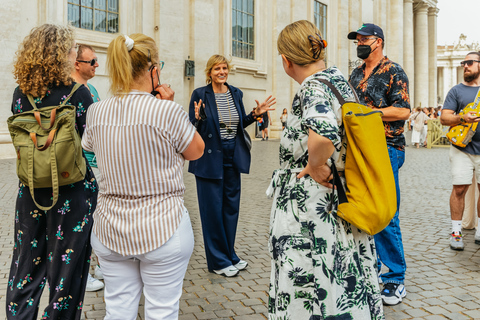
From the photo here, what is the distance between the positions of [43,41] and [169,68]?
16505 mm

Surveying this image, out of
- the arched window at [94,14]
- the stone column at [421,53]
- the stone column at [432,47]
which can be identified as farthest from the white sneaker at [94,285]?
the stone column at [432,47]

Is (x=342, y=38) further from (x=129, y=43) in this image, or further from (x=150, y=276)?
(x=150, y=276)

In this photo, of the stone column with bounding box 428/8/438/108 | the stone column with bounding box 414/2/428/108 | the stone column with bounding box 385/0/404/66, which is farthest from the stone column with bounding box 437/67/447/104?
the stone column with bounding box 385/0/404/66

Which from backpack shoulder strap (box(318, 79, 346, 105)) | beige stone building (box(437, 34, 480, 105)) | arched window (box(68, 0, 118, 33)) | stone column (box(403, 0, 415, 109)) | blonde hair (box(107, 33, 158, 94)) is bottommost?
backpack shoulder strap (box(318, 79, 346, 105))

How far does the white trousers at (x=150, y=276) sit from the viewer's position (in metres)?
2.16

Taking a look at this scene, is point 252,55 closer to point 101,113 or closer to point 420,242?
point 420,242

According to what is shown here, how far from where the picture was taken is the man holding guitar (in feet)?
17.1

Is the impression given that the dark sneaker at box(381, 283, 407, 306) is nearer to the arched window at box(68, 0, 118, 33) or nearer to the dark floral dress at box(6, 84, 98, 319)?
the dark floral dress at box(6, 84, 98, 319)

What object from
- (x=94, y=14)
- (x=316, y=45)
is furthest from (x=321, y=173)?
(x=94, y=14)

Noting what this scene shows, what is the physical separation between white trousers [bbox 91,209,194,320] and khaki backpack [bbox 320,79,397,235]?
0.80 meters

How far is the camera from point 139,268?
227 cm

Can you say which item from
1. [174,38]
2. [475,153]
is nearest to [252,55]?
[174,38]

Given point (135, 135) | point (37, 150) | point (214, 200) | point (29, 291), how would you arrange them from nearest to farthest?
point (135, 135)
point (37, 150)
point (29, 291)
point (214, 200)

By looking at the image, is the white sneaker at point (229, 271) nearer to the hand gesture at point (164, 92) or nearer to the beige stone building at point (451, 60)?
the hand gesture at point (164, 92)
